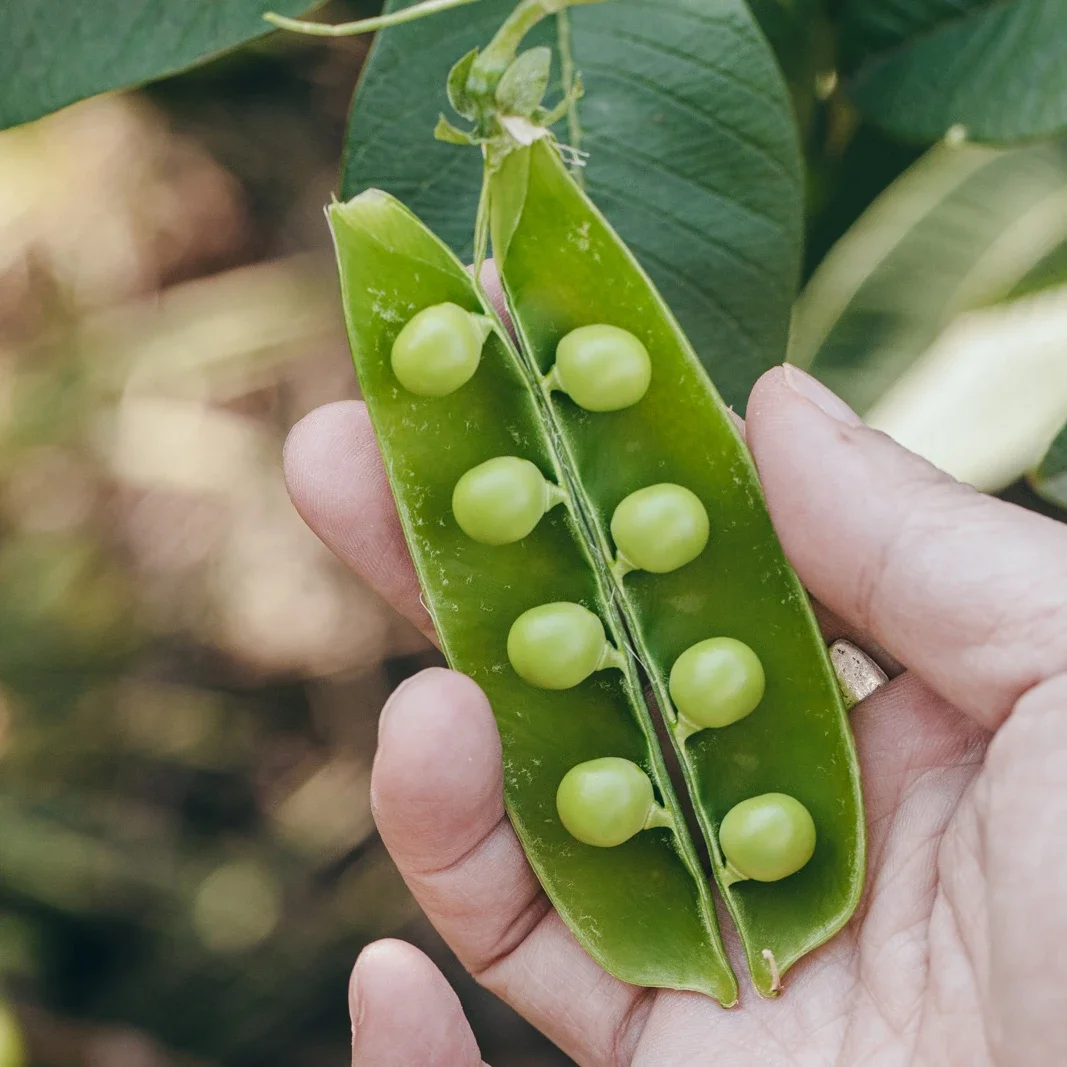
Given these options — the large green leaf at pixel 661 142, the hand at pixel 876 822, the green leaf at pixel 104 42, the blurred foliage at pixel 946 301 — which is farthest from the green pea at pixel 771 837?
the green leaf at pixel 104 42

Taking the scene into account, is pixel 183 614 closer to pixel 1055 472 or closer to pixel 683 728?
pixel 683 728

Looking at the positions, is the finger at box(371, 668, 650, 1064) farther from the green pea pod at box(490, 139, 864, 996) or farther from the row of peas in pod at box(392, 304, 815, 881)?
the green pea pod at box(490, 139, 864, 996)

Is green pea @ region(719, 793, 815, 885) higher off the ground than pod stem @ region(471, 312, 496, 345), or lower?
lower

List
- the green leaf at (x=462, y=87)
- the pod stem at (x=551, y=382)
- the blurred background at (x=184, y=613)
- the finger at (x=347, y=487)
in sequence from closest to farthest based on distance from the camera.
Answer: the green leaf at (x=462, y=87)
the pod stem at (x=551, y=382)
the finger at (x=347, y=487)
the blurred background at (x=184, y=613)

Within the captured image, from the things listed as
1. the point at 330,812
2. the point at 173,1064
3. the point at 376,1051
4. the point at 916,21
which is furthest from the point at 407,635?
the point at 916,21

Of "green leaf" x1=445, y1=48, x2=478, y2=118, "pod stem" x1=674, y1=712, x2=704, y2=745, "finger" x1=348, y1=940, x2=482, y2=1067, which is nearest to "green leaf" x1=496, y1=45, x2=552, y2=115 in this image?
"green leaf" x1=445, y1=48, x2=478, y2=118

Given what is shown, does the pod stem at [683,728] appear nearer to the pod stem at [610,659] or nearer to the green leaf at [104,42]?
the pod stem at [610,659]
